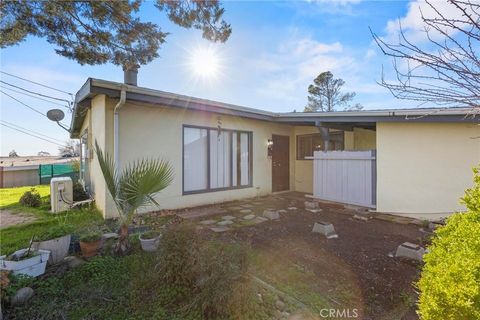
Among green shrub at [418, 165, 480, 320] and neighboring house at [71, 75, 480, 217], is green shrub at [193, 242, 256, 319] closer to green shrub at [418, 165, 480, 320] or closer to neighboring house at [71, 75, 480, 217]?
green shrub at [418, 165, 480, 320]


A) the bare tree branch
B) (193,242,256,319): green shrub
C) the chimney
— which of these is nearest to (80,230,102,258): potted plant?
(193,242,256,319): green shrub

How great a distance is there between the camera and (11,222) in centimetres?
553

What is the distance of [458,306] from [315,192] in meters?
6.37

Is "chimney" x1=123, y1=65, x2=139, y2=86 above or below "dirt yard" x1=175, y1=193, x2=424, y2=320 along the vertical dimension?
above

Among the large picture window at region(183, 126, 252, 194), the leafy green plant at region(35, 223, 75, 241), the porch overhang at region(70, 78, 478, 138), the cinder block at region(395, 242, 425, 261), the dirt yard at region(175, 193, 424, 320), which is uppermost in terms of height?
the porch overhang at region(70, 78, 478, 138)

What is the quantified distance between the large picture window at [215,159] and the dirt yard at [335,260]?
1234 millimetres

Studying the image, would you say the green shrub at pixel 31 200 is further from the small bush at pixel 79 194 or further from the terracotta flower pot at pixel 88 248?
the terracotta flower pot at pixel 88 248

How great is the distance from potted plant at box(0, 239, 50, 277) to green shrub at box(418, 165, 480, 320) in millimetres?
4020

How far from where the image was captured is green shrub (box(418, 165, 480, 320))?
4.94 ft

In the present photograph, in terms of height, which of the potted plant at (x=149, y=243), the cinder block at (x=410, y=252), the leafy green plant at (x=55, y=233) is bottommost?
the cinder block at (x=410, y=252)

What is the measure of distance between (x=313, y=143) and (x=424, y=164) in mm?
4192

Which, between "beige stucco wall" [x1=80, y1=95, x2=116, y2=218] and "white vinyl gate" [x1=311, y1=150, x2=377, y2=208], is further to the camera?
"white vinyl gate" [x1=311, y1=150, x2=377, y2=208]

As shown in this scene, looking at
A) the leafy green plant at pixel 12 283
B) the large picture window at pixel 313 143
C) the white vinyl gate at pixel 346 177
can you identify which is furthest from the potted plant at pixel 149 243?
the large picture window at pixel 313 143

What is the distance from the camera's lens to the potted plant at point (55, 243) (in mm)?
3279
